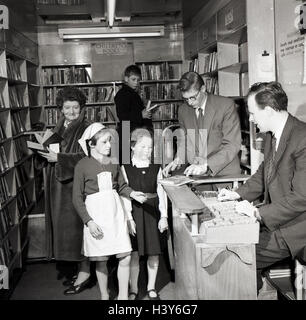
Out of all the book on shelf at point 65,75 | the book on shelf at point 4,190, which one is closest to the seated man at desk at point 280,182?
the book on shelf at point 4,190

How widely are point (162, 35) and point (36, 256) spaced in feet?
13.2

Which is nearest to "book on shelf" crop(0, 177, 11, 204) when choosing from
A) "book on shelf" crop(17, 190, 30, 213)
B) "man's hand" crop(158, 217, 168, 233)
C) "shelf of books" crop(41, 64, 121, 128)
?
"book on shelf" crop(17, 190, 30, 213)

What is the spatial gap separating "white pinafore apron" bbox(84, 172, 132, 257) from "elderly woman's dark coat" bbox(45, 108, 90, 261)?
0.52 m

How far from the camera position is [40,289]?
358 centimetres

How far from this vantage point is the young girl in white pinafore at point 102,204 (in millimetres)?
2820

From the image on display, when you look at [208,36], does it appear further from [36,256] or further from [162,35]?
[36,256]

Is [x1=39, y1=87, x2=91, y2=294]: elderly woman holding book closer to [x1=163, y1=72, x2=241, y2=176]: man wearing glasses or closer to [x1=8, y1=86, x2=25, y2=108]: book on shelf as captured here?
[x1=163, y1=72, x2=241, y2=176]: man wearing glasses

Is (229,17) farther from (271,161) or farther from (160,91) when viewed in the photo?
(160,91)

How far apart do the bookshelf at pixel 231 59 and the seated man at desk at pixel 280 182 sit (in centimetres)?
128

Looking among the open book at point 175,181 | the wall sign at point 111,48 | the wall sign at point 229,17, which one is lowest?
the open book at point 175,181

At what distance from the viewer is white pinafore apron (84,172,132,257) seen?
2.82 meters

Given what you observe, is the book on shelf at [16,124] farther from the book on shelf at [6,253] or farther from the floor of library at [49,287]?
the floor of library at [49,287]

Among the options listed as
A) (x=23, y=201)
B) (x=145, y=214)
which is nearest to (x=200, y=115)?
(x=145, y=214)

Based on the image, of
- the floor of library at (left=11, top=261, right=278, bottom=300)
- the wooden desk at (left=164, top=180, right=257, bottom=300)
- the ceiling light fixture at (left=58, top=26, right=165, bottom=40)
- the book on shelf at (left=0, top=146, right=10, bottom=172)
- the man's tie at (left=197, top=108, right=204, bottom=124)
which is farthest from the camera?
the ceiling light fixture at (left=58, top=26, right=165, bottom=40)
